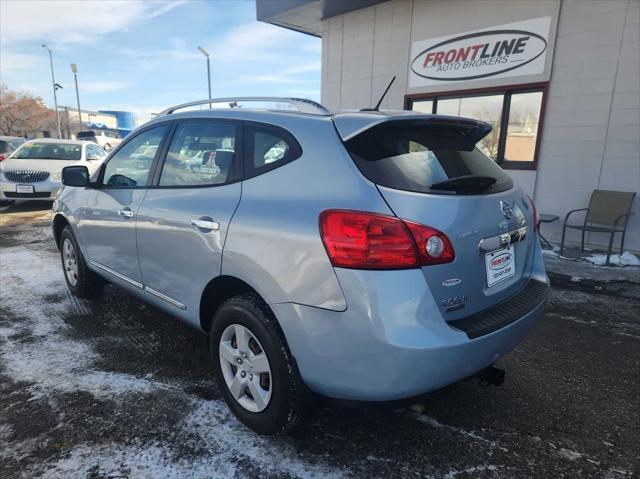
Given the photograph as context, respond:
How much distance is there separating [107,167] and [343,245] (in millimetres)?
2674

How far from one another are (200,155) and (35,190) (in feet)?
29.4

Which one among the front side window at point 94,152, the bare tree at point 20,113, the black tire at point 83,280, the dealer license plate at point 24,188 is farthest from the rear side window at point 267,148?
the bare tree at point 20,113

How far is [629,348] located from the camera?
3.53 metres

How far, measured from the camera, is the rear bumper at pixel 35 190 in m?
9.66

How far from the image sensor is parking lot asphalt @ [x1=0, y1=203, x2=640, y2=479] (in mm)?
2150

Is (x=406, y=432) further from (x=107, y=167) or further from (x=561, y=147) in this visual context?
(x=561, y=147)

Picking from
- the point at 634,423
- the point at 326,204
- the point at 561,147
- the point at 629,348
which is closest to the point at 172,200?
the point at 326,204

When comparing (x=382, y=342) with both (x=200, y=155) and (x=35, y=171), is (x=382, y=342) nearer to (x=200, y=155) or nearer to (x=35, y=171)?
(x=200, y=155)

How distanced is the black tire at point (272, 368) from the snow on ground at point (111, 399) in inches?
6.1

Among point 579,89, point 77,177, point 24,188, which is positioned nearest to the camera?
point 77,177

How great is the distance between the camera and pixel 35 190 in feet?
31.9

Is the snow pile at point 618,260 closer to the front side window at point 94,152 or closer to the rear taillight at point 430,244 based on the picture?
the rear taillight at point 430,244

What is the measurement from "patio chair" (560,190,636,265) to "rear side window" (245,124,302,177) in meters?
5.56

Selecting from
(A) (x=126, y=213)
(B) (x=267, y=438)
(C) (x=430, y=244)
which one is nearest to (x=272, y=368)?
(B) (x=267, y=438)
